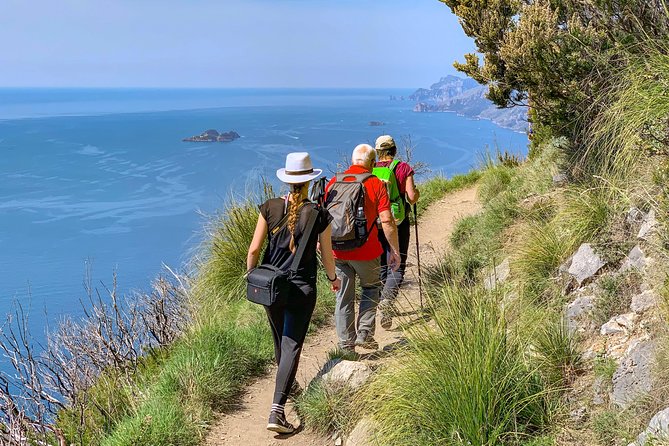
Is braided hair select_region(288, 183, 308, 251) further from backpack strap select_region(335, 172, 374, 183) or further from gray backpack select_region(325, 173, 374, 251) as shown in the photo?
backpack strap select_region(335, 172, 374, 183)

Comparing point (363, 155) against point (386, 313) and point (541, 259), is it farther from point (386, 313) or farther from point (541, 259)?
point (541, 259)

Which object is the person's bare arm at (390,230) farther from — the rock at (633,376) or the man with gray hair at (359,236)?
the rock at (633,376)

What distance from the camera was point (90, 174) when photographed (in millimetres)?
106750

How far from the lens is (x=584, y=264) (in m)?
4.71

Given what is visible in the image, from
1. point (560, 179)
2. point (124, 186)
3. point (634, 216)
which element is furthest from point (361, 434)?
point (124, 186)

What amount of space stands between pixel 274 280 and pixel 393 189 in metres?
2.14

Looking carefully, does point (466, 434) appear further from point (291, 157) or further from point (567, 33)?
point (567, 33)

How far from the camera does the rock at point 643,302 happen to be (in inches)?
143

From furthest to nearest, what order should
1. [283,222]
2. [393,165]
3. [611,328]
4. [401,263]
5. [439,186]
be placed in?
1. [439,186]
2. [401,263]
3. [393,165]
4. [283,222]
5. [611,328]

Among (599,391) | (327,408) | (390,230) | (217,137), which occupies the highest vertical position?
(390,230)

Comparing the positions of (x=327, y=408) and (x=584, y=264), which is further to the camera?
(x=584, y=264)

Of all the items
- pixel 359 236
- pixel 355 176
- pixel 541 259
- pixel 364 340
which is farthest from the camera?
pixel 541 259

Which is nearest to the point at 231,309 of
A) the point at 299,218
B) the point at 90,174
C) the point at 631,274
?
the point at 299,218

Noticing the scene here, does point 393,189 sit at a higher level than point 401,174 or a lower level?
lower
